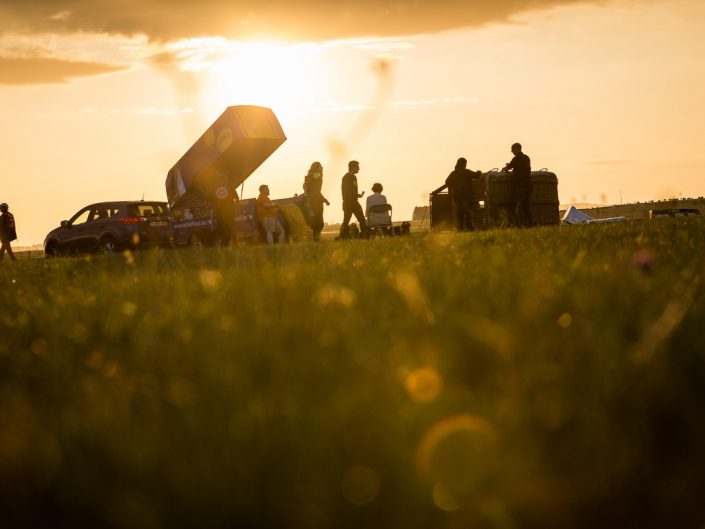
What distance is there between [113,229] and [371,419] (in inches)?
830

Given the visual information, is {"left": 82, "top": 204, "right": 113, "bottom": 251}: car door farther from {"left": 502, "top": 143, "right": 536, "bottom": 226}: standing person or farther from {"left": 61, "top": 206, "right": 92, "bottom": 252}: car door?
{"left": 502, "top": 143, "right": 536, "bottom": 226}: standing person

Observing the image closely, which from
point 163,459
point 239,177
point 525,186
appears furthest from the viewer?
point 239,177

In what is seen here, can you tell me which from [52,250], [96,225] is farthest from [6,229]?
[96,225]

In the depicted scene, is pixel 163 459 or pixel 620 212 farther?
pixel 620 212

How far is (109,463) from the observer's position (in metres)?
1.56

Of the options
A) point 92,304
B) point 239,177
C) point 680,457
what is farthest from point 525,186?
point 680,457

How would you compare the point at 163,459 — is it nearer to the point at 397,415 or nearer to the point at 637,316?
the point at 397,415

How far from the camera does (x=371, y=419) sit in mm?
1599

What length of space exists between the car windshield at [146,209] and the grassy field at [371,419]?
19191 millimetres

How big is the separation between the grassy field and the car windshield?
19.2 meters

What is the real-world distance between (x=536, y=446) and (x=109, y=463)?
0.88m

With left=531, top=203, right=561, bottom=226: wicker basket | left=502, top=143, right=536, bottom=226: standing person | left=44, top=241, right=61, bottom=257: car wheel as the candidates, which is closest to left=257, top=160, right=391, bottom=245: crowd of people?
left=502, top=143, right=536, bottom=226: standing person

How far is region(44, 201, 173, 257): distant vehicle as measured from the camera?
2155 cm

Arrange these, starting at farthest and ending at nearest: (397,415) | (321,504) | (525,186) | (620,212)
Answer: (620,212) < (525,186) < (397,415) < (321,504)
